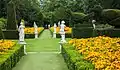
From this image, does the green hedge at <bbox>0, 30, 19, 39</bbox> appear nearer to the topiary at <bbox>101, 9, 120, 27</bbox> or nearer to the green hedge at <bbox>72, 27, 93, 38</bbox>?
the green hedge at <bbox>72, 27, 93, 38</bbox>

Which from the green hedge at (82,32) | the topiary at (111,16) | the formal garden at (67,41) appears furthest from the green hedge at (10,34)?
the topiary at (111,16)

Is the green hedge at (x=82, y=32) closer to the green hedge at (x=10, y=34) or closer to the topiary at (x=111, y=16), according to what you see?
the topiary at (x=111, y=16)

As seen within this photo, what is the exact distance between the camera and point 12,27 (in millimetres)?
34875

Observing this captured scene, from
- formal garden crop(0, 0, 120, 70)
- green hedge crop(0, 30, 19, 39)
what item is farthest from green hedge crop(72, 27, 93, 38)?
green hedge crop(0, 30, 19, 39)

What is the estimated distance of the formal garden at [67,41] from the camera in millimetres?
9570

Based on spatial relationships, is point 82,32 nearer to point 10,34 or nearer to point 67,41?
point 67,41

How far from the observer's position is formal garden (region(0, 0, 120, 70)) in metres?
9.57

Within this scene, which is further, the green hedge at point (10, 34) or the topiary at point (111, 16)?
the green hedge at point (10, 34)

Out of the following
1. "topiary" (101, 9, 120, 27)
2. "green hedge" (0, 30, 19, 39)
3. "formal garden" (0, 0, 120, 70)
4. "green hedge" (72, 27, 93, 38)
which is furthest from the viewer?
"green hedge" (0, 30, 19, 39)

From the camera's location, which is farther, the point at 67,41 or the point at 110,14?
the point at 67,41

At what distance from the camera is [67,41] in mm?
23719

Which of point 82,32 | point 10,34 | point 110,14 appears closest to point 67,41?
point 110,14

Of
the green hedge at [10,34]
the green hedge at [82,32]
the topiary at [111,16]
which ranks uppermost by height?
the topiary at [111,16]

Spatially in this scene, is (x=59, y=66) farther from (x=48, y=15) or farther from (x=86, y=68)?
(x=48, y=15)
